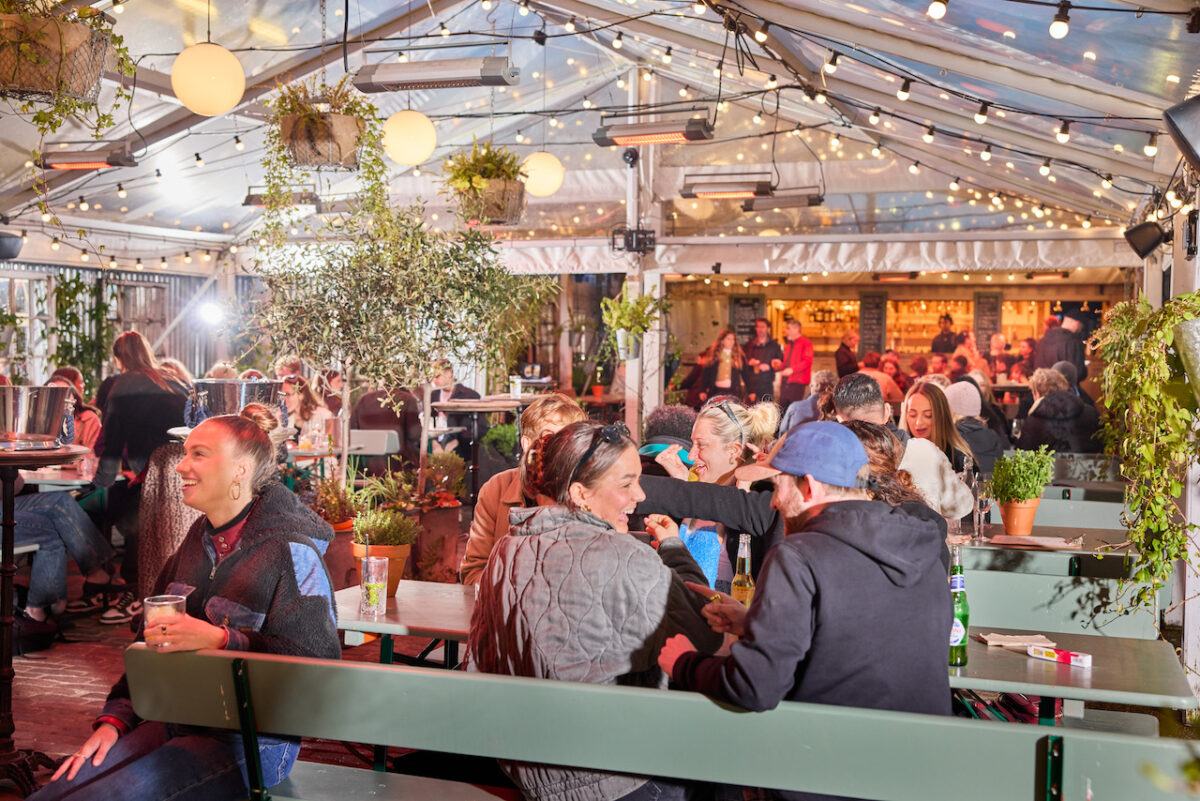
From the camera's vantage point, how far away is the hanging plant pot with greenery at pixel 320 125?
20.1 ft

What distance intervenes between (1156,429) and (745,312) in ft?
40.9

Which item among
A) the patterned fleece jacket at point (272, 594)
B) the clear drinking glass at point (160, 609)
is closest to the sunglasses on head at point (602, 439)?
the patterned fleece jacket at point (272, 594)

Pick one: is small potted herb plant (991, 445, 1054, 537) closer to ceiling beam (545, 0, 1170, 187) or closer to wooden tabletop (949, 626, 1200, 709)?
wooden tabletop (949, 626, 1200, 709)

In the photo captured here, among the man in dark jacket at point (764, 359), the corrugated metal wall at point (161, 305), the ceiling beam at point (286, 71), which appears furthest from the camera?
the corrugated metal wall at point (161, 305)

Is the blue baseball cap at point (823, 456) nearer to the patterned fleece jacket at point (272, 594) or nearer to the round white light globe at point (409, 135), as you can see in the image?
the patterned fleece jacket at point (272, 594)

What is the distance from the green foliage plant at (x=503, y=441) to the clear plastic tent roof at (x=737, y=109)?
128 inches

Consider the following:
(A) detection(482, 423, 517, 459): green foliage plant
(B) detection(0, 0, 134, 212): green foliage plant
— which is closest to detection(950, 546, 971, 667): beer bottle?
(B) detection(0, 0, 134, 212): green foliage plant

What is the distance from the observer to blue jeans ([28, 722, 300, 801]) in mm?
2395

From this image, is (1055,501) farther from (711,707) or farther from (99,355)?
(99,355)

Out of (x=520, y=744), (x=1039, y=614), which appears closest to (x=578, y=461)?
(x=520, y=744)

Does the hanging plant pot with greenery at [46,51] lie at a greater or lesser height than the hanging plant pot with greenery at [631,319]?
greater

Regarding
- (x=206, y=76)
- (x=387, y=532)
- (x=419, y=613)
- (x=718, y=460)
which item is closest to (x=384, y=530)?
(x=387, y=532)

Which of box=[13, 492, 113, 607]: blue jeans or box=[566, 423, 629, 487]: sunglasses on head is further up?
box=[566, 423, 629, 487]: sunglasses on head

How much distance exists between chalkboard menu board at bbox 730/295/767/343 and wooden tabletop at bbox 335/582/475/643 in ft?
39.9
